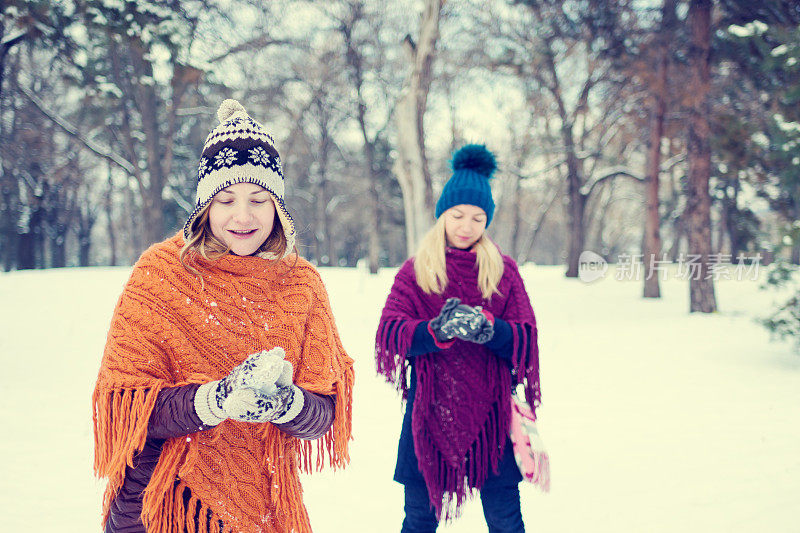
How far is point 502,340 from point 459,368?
0.25 meters

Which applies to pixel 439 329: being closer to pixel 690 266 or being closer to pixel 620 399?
pixel 620 399

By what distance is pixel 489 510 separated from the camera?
7.31ft

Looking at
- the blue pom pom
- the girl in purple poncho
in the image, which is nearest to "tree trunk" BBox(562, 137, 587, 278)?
the blue pom pom

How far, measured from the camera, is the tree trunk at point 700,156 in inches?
402

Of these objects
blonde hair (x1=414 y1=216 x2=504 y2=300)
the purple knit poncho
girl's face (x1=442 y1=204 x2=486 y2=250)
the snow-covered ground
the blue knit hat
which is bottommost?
the snow-covered ground

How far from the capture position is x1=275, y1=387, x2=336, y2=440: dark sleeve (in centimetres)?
141

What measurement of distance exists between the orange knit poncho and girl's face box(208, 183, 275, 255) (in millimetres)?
56

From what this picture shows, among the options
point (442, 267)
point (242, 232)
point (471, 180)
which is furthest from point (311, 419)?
point (471, 180)

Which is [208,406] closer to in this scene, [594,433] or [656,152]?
[594,433]

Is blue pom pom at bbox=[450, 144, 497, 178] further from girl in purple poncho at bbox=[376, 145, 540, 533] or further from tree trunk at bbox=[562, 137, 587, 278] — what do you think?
tree trunk at bbox=[562, 137, 587, 278]

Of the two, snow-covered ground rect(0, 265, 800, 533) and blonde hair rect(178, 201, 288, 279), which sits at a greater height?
blonde hair rect(178, 201, 288, 279)

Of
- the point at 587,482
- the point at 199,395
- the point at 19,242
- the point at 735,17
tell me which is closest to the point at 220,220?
the point at 199,395

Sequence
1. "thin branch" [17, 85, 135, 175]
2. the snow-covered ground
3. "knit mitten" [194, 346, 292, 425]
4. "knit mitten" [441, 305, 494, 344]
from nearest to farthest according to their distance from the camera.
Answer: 1. "knit mitten" [194, 346, 292, 425]
2. "knit mitten" [441, 305, 494, 344]
3. the snow-covered ground
4. "thin branch" [17, 85, 135, 175]

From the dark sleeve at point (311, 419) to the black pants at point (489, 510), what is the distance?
92 cm
